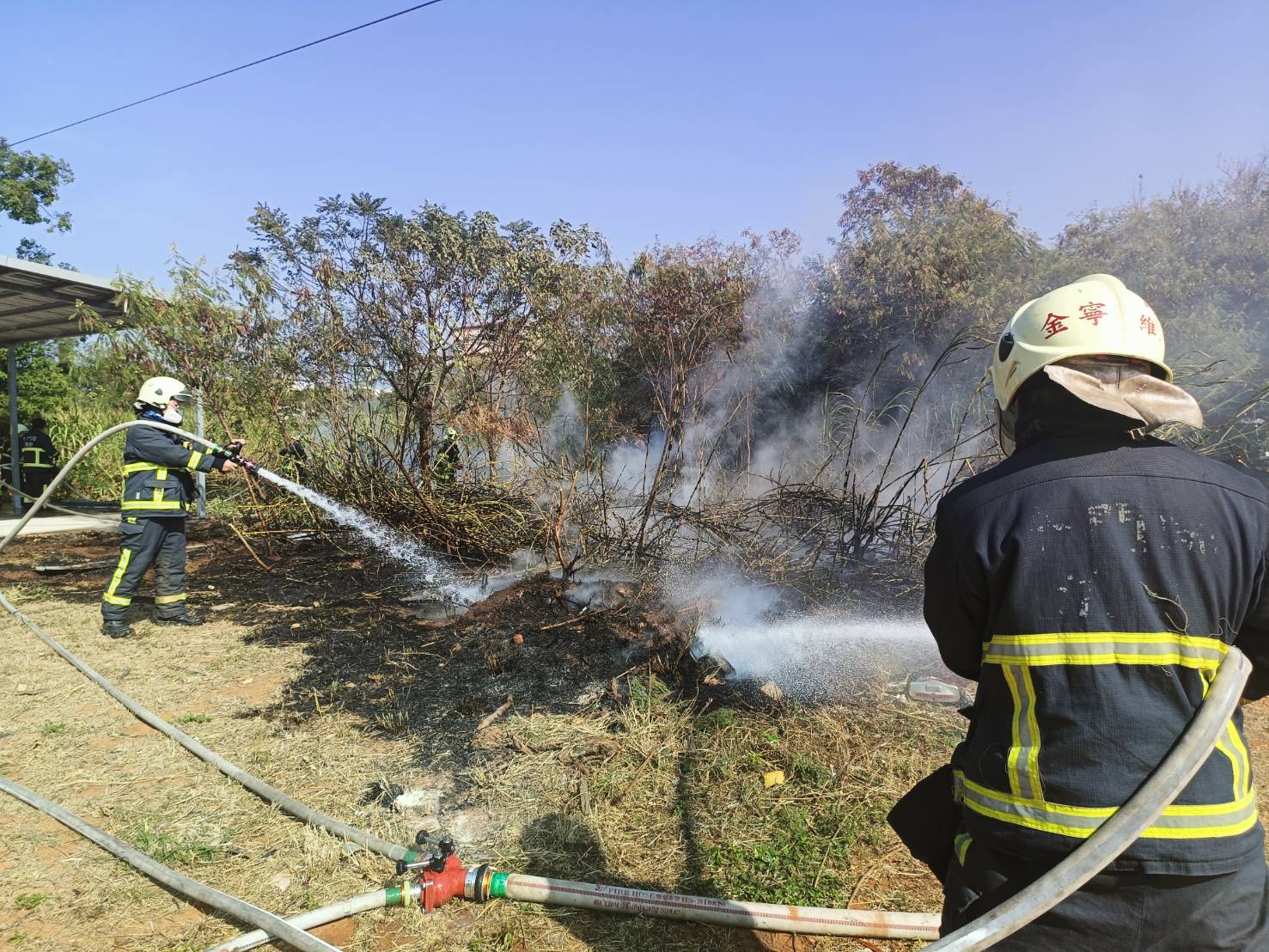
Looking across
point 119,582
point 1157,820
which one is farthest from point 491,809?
point 119,582

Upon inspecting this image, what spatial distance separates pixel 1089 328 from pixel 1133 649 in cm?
61

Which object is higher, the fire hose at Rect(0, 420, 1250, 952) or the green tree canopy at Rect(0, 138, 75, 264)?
the green tree canopy at Rect(0, 138, 75, 264)

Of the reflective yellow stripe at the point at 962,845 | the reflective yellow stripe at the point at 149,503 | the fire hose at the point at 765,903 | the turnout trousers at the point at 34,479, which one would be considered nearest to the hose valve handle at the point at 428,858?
the fire hose at the point at 765,903

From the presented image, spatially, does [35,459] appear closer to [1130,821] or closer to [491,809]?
[491,809]

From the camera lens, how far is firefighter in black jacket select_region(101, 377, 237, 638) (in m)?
6.18

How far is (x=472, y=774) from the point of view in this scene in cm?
369

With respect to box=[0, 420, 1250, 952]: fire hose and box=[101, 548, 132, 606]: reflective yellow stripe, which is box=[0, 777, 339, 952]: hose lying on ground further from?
box=[101, 548, 132, 606]: reflective yellow stripe

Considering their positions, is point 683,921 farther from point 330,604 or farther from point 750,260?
point 750,260

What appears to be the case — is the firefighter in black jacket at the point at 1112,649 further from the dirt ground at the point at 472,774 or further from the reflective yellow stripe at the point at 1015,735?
the dirt ground at the point at 472,774

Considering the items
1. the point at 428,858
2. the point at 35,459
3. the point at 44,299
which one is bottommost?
the point at 428,858

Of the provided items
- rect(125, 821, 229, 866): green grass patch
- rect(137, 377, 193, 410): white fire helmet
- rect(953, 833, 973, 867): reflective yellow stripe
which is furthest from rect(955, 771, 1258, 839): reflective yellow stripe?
rect(137, 377, 193, 410): white fire helmet

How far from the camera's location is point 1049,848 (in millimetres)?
1297

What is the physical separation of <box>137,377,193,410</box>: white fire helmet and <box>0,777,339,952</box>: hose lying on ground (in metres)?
3.68

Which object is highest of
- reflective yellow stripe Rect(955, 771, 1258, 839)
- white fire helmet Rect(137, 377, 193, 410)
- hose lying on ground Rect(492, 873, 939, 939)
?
white fire helmet Rect(137, 377, 193, 410)
